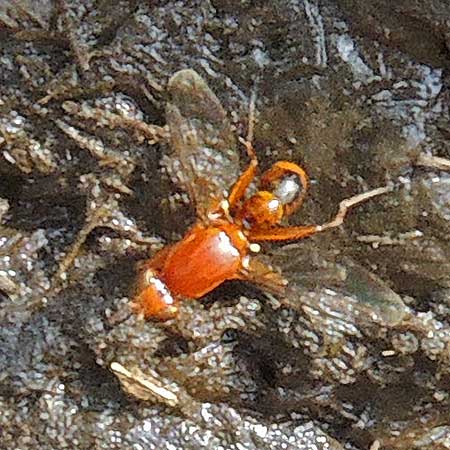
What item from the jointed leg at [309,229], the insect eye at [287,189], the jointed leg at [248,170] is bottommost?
the jointed leg at [309,229]

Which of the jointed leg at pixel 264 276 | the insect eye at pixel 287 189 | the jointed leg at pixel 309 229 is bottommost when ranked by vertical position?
the jointed leg at pixel 264 276

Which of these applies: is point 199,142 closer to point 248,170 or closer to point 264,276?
point 248,170

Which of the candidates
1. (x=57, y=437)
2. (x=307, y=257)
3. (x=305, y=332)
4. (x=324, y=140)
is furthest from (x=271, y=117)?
(x=57, y=437)

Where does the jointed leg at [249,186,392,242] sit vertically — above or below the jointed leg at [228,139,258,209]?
below

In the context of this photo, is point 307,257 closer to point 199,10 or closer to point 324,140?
point 324,140

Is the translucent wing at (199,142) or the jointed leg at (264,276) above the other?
the translucent wing at (199,142)
